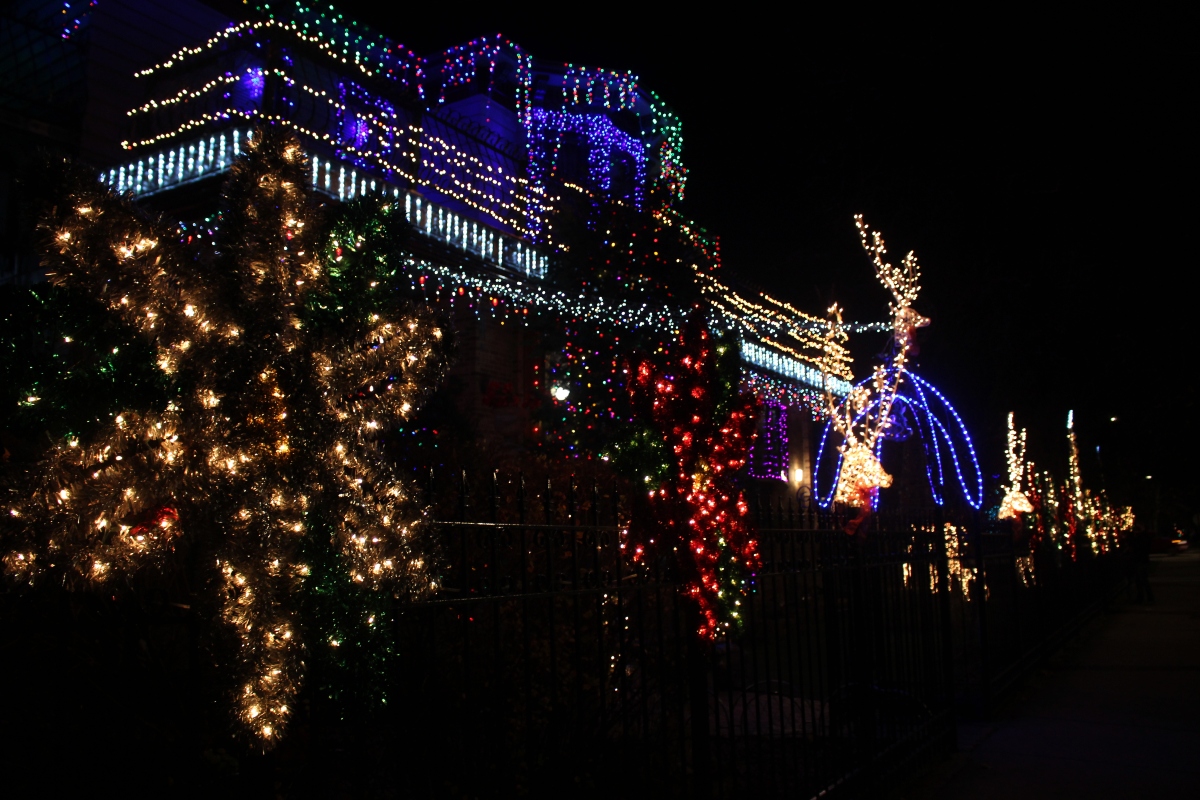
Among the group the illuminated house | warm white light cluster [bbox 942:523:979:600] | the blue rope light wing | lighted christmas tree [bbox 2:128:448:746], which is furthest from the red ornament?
the blue rope light wing

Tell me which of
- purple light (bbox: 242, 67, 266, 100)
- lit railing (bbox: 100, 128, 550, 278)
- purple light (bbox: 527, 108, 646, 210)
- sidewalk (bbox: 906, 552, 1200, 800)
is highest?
purple light (bbox: 527, 108, 646, 210)

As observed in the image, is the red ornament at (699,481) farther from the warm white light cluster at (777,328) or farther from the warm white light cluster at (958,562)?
the warm white light cluster at (777,328)

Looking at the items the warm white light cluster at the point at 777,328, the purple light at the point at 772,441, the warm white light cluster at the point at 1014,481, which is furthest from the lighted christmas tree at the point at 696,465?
the purple light at the point at 772,441

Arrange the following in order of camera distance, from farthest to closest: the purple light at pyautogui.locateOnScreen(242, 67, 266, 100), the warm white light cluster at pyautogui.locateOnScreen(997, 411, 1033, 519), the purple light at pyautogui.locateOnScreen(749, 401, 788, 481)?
1. the purple light at pyautogui.locateOnScreen(749, 401, 788, 481)
2. the warm white light cluster at pyautogui.locateOnScreen(997, 411, 1033, 519)
3. the purple light at pyautogui.locateOnScreen(242, 67, 266, 100)

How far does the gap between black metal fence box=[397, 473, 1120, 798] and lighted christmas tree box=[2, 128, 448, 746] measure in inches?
19.6

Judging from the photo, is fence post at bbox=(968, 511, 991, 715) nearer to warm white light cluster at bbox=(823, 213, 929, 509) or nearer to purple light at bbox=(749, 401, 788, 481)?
warm white light cluster at bbox=(823, 213, 929, 509)

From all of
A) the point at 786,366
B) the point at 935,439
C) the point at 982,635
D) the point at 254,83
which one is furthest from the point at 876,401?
the point at 254,83

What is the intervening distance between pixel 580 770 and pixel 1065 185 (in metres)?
13.4

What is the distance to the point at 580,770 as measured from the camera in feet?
16.1

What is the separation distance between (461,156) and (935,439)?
30.8ft

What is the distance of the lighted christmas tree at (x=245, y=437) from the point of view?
223 centimetres

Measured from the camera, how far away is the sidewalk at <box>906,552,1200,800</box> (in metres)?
6.25

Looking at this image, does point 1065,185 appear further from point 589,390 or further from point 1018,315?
point 589,390

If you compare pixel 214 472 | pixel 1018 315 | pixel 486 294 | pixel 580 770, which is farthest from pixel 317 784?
pixel 1018 315
